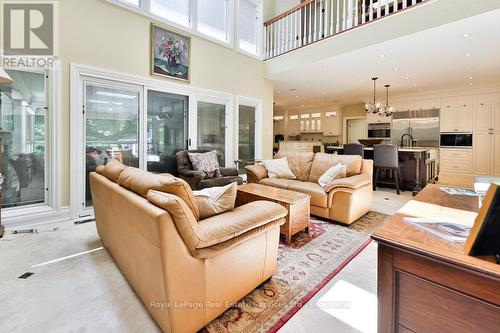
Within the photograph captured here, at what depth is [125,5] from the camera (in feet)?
12.0

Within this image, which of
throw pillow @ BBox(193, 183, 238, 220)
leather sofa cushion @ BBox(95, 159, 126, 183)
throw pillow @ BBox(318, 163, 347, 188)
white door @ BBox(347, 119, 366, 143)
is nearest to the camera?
throw pillow @ BBox(193, 183, 238, 220)

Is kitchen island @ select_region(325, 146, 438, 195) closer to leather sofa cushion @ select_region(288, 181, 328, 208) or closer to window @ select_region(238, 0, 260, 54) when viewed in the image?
leather sofa cushion @ select_region(288, 181, 328, 208)

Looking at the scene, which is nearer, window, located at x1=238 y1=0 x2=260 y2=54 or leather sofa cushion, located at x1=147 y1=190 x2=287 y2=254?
leather sofa cushion, located at x1=147 y1=190 x2=287 y2=254

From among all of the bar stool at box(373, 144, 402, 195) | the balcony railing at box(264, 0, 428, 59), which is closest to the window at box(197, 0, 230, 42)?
the balcony railing at box(264, 0, 428, 59)

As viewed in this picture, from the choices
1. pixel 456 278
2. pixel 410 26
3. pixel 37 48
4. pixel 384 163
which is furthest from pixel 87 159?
pixel 384 163

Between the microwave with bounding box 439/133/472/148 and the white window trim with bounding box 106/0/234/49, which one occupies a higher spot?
the white window trim with bounding box 106/0/234/49

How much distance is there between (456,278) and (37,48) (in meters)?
4.61

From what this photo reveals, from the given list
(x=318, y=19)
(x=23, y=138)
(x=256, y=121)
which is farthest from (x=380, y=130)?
(x=23, y=138)

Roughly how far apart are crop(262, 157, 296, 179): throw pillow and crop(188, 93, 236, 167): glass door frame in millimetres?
1498

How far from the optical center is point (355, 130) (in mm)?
9555

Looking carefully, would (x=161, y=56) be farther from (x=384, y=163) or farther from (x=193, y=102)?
(x=384, y=163)

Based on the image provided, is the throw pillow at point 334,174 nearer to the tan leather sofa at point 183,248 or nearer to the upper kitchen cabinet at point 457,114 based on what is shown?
the tan leather sofa at point 183,248

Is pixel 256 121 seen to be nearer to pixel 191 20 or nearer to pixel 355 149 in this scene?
pixel 355 149

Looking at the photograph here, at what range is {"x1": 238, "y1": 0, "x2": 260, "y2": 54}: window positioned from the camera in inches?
219
